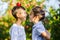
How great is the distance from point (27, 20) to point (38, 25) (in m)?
0.16

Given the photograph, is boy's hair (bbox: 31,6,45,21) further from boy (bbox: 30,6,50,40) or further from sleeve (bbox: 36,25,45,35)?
sleeve (bbox: 36,25,45,35)

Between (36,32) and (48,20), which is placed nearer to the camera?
(36,32)

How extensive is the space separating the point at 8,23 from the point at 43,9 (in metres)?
0.39

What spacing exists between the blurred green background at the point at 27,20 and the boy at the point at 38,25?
60mm

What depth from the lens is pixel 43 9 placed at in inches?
97.2

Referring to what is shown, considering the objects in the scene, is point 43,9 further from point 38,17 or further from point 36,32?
point 36,32

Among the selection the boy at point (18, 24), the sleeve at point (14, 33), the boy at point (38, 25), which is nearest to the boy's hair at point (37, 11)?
the boy at point (38, 25)

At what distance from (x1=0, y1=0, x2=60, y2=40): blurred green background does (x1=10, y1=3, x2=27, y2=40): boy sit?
4cm

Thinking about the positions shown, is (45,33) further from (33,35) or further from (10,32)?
(10,32)

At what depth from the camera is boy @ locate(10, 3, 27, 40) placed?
234 centimetres

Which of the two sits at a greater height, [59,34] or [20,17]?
[20,17]

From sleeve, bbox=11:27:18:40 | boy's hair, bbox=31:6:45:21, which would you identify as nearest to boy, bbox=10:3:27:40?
sleeve, bbox=11:27:18:40

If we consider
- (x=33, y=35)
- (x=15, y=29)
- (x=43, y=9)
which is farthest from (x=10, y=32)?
(x=43, y=9)

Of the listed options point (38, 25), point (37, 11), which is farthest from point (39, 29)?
point (37, 11)
